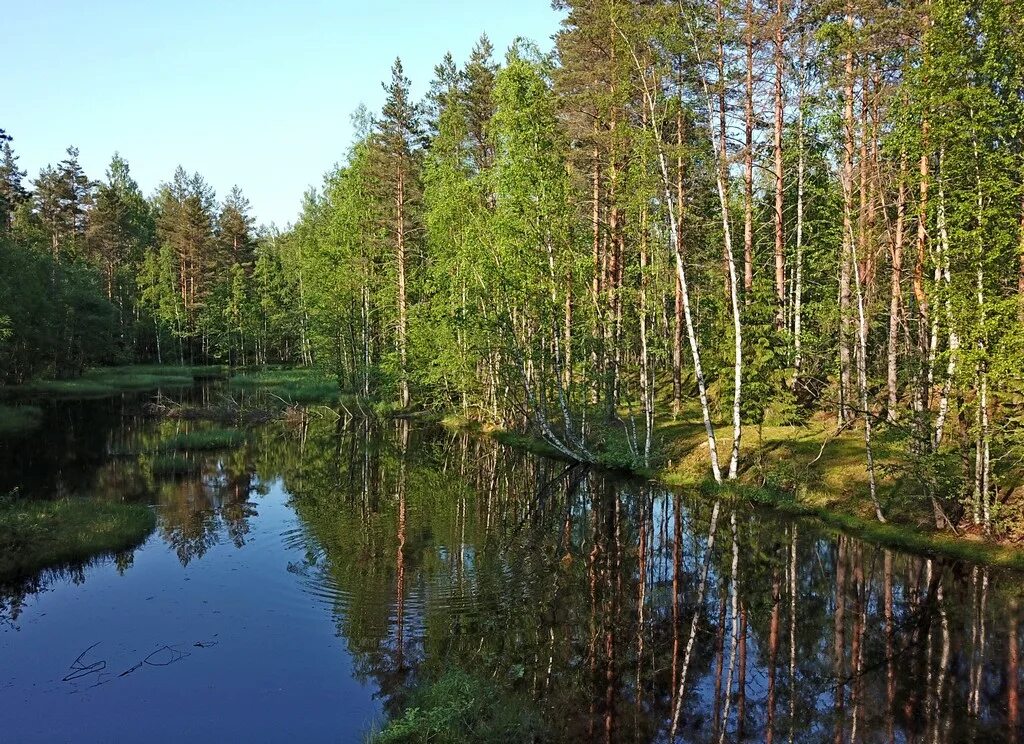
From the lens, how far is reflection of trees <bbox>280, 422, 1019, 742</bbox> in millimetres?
9680

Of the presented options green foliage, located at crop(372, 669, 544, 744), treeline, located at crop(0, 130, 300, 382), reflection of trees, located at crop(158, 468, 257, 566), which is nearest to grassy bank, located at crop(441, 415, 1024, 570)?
green foliage, located at crop(372, 669, 544, 744)

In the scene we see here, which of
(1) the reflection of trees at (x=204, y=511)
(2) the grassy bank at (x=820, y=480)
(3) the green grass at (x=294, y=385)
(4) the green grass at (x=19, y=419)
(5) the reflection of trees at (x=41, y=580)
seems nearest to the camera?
(5) the reflection of trees at (x=41, y=580)

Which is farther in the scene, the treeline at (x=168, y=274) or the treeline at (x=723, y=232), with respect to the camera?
the treeline at (x=168, y=274)

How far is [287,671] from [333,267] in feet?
138

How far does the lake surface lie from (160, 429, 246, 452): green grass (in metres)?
8.74

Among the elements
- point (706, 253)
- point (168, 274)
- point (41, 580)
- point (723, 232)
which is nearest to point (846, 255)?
point (723, 232)

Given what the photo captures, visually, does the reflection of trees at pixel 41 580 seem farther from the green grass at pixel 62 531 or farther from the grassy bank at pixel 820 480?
the grassy bank at pixel 820 480

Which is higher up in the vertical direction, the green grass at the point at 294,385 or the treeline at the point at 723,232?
the treeline at the point at 723,232

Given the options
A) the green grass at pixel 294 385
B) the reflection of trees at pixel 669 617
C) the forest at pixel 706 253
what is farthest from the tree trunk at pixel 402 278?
the reflection of trees at pixel 669 617

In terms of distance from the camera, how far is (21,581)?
15.1 metres

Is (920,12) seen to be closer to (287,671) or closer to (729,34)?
(729,34)

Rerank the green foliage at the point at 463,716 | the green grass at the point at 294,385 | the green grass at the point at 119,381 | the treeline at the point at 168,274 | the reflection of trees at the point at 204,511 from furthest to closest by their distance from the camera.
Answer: the treeline at the point at 168,274, the green grass at the point at 119,381, the green grass at the point at 294,385, the reflection of trees at the point at 204,511, the green foliage at the point at 463,716

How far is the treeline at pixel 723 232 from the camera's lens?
16125 mm

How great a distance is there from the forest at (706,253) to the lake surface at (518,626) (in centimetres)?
474
